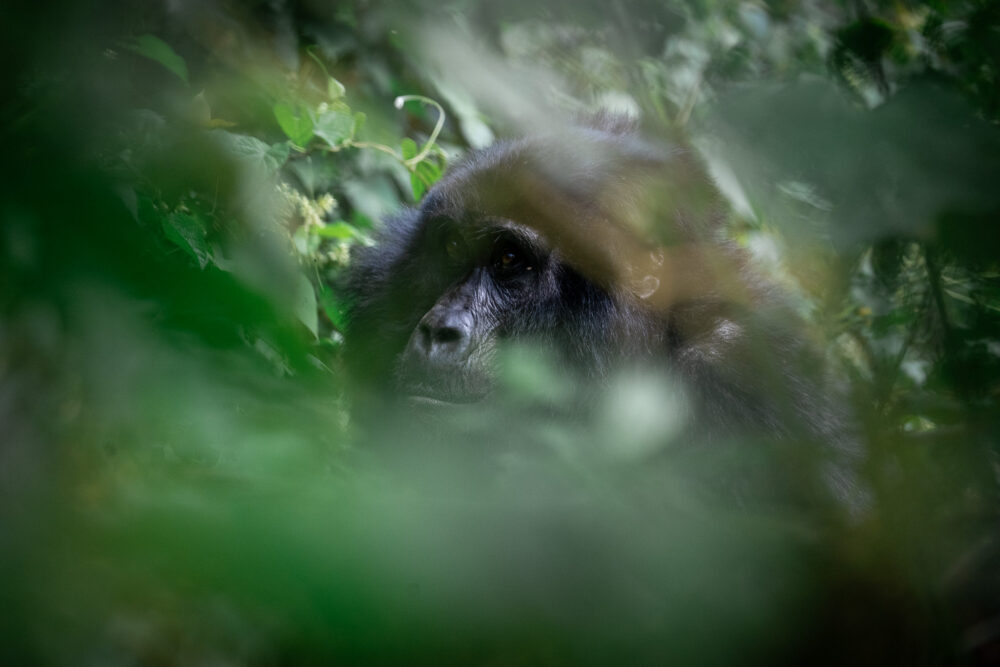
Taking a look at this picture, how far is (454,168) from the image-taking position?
9.65 feet

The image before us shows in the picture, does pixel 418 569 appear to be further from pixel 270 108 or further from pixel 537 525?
pixel 270 108

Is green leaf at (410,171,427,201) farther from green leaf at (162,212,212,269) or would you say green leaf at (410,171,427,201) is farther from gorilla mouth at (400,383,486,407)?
green leaf at (162,212,212,269)

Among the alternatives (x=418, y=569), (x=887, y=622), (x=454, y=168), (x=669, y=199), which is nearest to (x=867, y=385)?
(x=887, y=622)

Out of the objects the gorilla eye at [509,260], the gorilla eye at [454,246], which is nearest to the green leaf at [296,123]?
the gorilla eye at [454,246]

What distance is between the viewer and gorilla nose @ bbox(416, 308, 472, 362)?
2.37 meters

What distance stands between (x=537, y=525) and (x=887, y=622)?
31cm

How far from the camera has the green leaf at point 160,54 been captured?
6.95 feet

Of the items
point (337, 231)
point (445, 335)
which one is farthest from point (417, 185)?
point (445, 335)

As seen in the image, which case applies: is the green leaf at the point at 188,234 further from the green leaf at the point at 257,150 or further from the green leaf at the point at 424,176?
the green leaf at the point at 424,176

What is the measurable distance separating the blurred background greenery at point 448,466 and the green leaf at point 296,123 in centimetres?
156

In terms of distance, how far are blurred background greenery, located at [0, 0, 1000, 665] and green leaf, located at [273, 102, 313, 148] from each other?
1556 millimetres

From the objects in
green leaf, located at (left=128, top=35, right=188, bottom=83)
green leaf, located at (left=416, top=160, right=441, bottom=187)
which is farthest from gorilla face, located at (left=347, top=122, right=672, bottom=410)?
green leaf, located at (left=128, top=35, right=188, bottom=83)

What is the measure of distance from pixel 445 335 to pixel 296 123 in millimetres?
936

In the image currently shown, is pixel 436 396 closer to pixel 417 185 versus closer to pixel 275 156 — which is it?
pixel 275 156
